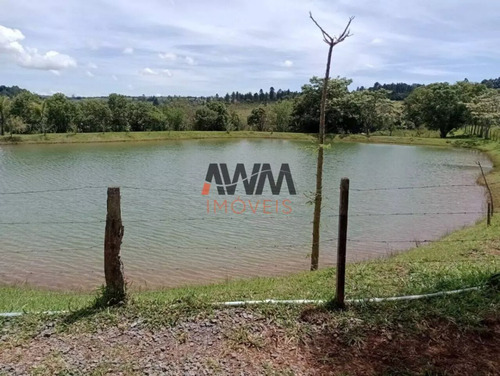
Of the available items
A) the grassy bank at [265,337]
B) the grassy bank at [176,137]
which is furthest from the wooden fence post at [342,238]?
the grassy bank at [176,137]

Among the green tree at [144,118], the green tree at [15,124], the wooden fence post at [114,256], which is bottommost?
the wooden fence post at [114,256]

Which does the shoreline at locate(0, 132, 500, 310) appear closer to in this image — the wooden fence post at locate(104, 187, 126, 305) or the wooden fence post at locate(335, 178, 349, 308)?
the wooden fence post at locate(104, 187, 126, 305)

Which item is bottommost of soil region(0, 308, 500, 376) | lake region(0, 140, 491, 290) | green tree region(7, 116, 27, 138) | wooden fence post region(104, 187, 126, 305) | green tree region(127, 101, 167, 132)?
lake region(0, 140, 491, 290)

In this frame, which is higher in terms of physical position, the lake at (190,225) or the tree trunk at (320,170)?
the tree trunk at (320,170)

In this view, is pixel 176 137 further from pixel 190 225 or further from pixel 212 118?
pixel 190 225

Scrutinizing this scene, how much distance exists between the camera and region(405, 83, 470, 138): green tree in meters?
49.5

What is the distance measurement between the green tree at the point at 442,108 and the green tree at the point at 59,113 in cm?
4729

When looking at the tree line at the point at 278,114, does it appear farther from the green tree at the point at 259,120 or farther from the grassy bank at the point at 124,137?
the grassy bank at the point at 124,137

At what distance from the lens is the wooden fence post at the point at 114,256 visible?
4.05 metres

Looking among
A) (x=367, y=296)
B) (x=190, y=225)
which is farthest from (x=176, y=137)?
(x=367, y=296)

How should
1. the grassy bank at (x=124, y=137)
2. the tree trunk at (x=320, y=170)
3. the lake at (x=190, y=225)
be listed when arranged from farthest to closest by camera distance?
the grassy bank at (x=124, y=137)
the lake at (x=190, y=225)
the tree trunk at (x=320, y=170)

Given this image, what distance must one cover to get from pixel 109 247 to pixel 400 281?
11.9ft

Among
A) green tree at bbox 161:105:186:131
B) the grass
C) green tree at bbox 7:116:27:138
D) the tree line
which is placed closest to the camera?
the grass

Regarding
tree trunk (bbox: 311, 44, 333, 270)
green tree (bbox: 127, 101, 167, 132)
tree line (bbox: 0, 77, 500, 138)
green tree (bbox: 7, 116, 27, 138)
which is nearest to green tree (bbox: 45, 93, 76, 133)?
tree line (bbox: 0, 77, 500, 138)
